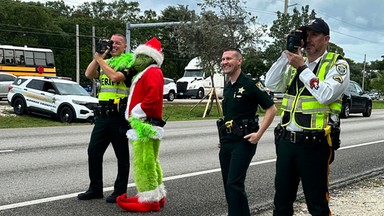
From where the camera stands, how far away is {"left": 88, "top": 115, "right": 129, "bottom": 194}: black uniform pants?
5.80 m

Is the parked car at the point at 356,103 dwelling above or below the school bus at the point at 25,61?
below

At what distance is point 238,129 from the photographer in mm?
4484

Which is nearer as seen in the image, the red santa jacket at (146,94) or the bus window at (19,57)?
the red santa jacket at (146,94)

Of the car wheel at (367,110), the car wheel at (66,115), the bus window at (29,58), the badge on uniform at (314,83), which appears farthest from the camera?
the bus window at (29,58)

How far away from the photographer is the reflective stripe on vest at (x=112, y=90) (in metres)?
5.76

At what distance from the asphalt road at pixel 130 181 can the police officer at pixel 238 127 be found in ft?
3.94

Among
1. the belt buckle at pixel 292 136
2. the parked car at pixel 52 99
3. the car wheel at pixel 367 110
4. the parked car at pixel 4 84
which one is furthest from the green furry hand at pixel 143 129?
the car wheel at pixel 367 110

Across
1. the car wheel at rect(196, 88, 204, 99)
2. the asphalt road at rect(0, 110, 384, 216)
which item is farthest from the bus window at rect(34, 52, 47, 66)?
the asphalt road at rect(0, 110, 384, 216)

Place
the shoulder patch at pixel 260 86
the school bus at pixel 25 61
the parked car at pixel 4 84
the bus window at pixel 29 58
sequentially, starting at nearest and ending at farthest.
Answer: the shoulder patch at pixel 260 86
the parked car at pixel 4 84
the school bus at pixel 25 61
the bus window at pixel 29 58

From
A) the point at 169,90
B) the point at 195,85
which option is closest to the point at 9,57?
the point at 169,90

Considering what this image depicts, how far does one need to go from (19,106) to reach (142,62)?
15406mm

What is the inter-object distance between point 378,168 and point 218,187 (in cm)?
389

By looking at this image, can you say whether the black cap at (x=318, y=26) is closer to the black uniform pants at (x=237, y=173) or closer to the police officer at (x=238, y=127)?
the police officer at (x=238, y=127)

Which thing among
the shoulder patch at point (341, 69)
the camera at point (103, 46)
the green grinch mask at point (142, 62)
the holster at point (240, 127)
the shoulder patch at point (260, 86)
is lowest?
the holster at point (240, 127)
